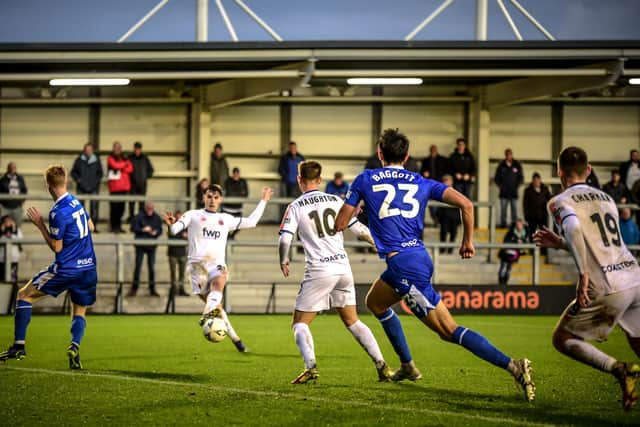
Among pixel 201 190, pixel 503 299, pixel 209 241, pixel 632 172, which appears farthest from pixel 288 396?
pixel 632 172

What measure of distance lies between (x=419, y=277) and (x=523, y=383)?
3.86 feet

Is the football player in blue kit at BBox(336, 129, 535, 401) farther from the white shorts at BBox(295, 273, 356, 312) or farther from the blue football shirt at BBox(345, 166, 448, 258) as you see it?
the white shorts at BBox(295, 273, 356, 312)

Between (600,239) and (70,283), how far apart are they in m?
5.68

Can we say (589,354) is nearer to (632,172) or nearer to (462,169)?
(462,169)

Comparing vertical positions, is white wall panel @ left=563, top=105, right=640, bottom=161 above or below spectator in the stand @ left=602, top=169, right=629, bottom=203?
above

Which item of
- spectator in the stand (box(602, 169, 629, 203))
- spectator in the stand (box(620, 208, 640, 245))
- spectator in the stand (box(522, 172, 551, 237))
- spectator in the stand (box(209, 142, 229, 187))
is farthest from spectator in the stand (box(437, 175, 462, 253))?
spectator in the stand (box(209, 142, 229, 187))

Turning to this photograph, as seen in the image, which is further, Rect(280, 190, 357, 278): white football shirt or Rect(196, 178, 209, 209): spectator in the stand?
Rect(196, 178, 209, 209): spectator in the stand

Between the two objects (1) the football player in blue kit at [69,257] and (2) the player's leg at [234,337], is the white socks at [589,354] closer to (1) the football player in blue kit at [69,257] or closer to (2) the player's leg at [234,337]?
(2) the player's leg at [234,337]

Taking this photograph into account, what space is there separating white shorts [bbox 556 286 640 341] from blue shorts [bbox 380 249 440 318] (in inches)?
43.6

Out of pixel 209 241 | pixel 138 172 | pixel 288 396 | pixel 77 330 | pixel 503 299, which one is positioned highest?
pixel 138 172

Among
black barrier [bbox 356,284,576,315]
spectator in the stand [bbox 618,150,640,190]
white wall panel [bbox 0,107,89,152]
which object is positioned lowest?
black barrier [bbox 356,284,576,315]

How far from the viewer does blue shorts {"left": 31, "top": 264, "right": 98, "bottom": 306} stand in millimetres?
10625

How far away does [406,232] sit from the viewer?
8484 mm

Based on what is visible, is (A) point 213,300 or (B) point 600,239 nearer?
(B) point 600,239
